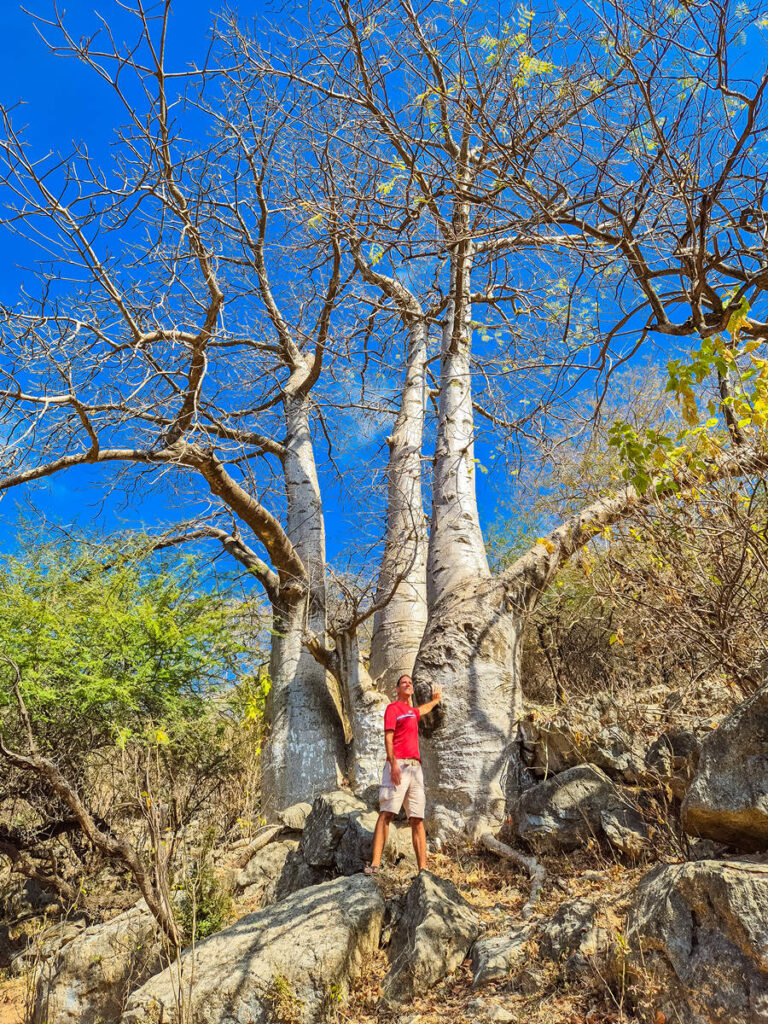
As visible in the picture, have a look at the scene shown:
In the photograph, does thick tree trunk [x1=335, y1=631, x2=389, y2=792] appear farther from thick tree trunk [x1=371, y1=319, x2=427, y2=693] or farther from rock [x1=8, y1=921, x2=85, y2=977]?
rock [x1=8, y1=921, x2=85, y2=977]

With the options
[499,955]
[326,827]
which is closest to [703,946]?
[499,955]

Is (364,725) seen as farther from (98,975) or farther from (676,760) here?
(676,760)

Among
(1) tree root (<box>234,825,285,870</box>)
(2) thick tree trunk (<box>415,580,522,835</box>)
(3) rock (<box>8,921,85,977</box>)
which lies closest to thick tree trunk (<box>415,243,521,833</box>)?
(2) thick tree trunk (<box>415,580,522,835</box>)

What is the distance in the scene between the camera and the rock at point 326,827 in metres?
4.43

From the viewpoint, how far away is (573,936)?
9.03 feet

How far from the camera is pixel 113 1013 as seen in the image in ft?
13.8

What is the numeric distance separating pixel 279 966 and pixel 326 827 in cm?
137

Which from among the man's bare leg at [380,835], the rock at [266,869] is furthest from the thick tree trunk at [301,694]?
the man's bare leg at [380,835]

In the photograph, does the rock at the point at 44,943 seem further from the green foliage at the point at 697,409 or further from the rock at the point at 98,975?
the green foliage at the point at 697,409

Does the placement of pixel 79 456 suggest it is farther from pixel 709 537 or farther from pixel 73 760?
pixel 709 537

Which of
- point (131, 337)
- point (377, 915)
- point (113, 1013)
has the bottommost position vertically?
point (113, 1013)

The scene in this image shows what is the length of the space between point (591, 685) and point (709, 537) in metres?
3.11

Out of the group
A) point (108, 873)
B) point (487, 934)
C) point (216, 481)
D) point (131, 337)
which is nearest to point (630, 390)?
point (216, 481)

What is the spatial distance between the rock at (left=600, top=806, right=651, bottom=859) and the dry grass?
0.10 metres
